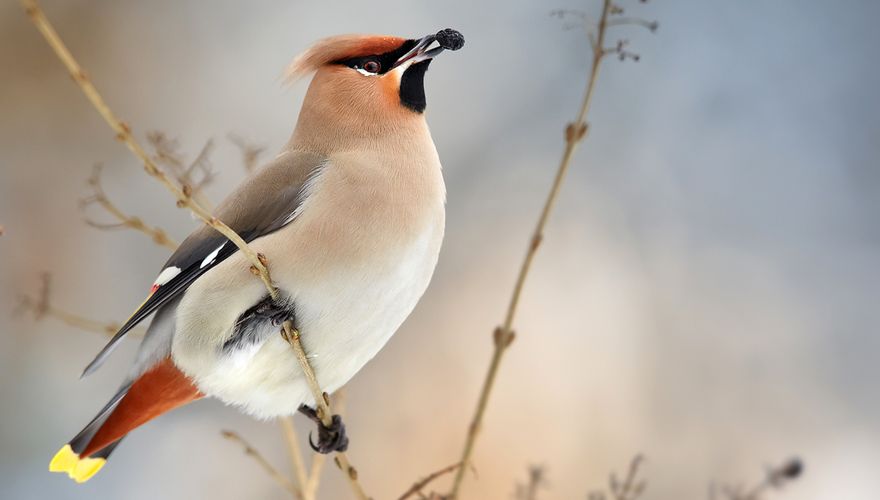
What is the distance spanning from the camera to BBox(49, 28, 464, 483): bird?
2.03 metres

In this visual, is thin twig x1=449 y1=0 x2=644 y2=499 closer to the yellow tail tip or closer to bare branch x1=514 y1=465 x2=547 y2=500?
bare branch x1=514 y1=465 x2=547 y2=500

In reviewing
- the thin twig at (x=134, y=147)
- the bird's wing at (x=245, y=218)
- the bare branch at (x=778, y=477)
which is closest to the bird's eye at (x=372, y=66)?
the bird's wing at (x=245, y=218)

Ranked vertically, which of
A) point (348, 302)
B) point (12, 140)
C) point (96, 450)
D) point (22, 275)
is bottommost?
point (96, 450)

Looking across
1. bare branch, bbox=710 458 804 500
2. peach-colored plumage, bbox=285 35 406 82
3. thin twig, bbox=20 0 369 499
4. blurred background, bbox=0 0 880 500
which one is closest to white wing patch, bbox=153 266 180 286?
thin twig, bbox=20 0 369 499

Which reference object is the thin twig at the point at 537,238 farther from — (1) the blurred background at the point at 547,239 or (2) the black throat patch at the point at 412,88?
(1) the blurred background at the point at 547,239

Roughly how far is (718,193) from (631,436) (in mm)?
1194

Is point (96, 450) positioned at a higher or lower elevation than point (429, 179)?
lower

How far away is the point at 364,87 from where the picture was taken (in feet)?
7.78

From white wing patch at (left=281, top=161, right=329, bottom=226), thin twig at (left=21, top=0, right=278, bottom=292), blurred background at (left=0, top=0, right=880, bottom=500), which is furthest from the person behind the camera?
blurred background at (left=0, top=0, right=880, bottom=500)

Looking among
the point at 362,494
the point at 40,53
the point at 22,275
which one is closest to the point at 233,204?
the point at 362,494

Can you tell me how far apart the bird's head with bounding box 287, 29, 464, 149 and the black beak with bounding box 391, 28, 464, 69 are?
4 centimetres

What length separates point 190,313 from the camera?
2117 millimetres

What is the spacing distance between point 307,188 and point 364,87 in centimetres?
33

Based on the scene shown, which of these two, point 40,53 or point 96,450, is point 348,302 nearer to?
point 96,450
